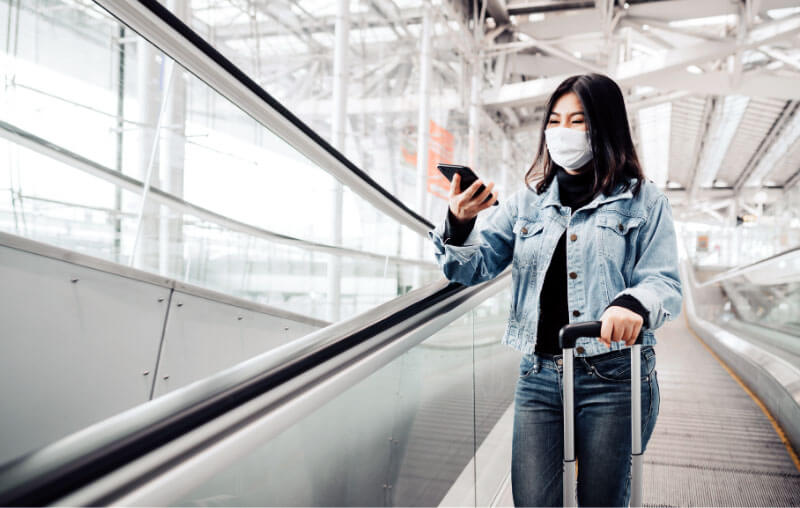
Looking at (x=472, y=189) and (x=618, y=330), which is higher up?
Result: (x=472, y=189)

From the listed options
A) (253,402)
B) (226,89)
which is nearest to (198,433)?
(253,402)

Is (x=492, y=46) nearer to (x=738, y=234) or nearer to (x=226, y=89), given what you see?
(x=738, y=234)

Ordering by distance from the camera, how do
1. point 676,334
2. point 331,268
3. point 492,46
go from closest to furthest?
point 331,268 → point 676,334 → point 492,46

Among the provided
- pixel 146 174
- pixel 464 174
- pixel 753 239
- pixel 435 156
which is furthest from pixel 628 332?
pixel 753 239

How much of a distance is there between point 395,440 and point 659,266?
2.62ft

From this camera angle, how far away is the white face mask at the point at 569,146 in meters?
1.55

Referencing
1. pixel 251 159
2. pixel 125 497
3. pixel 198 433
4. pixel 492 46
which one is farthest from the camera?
pixel 492 46

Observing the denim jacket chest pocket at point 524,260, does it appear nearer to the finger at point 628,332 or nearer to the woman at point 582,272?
the woman at point 582,272

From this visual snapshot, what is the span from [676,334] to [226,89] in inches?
322

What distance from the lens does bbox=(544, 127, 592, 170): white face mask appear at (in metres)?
1.55

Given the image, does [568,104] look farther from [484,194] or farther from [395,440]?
[395,440]

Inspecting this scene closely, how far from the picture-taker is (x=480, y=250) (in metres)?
1.63

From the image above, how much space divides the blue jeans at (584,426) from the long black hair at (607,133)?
432 millimetres

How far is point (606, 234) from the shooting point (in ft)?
4.84
